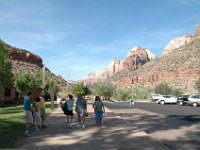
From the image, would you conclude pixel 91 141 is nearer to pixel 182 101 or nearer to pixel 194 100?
pixel 194 100

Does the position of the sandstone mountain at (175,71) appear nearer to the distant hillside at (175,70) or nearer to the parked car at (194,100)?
the distant hillside at (175,70)

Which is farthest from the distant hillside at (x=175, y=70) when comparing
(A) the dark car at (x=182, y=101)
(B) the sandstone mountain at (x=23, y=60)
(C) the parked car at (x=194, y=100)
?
(C) the parked car at (x=194, y=100)

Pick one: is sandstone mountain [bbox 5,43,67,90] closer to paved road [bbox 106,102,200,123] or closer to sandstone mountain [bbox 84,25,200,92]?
sandstone mountain [bbox 84,25,200,92]

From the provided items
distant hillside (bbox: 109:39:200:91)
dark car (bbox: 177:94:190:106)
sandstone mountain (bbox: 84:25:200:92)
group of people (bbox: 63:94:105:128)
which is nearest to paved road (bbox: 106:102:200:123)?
group of people (bbox: 63:94:105:128)

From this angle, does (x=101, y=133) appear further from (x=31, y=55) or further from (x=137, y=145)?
(x=31, y=55)

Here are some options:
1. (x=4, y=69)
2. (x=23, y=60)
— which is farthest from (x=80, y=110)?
(x=23, y=60)

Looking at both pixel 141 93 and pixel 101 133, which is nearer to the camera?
pixel 101 133

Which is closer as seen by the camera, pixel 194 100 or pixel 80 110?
pixel 80 110

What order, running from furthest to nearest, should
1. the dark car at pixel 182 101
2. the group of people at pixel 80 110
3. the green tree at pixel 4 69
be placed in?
the dark car at pixel 182 101 → the green tree at pixel 4 69 → the group of people at pixel 80 110

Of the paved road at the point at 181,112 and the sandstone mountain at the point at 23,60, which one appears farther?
the sandstone mountain at the point at 23,60

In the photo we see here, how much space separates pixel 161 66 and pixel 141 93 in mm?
21526

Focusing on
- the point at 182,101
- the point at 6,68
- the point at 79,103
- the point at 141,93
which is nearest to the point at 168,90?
the point at 141,93

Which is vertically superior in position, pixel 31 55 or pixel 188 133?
pixel 31 55

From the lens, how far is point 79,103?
18.4 metres
